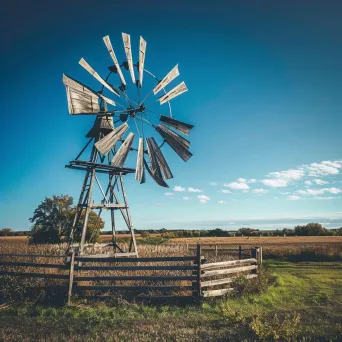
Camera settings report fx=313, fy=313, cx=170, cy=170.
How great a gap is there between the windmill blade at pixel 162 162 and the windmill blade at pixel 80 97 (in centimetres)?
278

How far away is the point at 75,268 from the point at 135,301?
242cm

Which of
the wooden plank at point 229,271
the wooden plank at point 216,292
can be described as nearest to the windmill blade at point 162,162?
the wooden plank at point 229,271

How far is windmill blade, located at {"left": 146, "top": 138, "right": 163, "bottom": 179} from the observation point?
1396 cm

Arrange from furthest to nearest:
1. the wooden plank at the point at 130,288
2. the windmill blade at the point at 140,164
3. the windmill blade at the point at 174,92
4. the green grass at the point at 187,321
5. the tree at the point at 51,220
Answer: the tree at the point at 51,220, the windmill blade at the point at 174,92, the windmill blade at the point at 140,164, the wooden plank at the point at 130,288, the green grass at the point at 187,321

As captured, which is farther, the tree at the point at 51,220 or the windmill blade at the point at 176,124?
the tree at the point at 51,220

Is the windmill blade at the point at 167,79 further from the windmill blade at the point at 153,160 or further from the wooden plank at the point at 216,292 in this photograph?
the wooden plank at the point at 216,292

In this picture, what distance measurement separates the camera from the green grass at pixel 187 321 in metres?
7.01

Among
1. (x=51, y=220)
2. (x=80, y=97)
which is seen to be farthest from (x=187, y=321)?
(x=51, y=220)

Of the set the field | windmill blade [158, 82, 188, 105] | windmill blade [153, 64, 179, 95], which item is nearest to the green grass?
the field

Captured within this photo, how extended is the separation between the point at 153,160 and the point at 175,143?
1.27 meters

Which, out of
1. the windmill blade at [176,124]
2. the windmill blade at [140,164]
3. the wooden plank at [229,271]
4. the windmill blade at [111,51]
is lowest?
the wooden plank at [229,271]

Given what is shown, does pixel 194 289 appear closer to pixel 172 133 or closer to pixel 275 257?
pixel 172 133

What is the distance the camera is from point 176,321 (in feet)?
27.3

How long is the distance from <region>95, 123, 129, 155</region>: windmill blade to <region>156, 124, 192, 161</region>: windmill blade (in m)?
1.62
